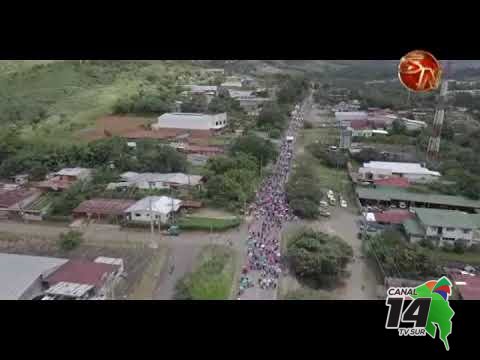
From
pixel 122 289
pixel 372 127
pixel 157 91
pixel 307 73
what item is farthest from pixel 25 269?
pixel 307 73

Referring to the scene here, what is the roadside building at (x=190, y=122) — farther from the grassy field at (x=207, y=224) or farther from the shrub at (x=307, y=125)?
the grassy field at (x=207, y=224)

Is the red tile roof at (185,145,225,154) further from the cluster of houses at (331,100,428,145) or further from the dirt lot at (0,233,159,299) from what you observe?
the dirt lot at (0,233,159,299)

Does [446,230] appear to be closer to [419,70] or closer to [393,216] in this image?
[393,216]

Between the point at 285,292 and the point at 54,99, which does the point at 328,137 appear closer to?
the point at 285,292

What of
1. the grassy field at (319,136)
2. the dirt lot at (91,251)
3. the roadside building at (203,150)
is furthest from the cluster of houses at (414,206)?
the dirt lot at (91,251)

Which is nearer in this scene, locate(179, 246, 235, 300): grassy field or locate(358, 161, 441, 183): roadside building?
locate(179, 246, 235, 300): grassy field

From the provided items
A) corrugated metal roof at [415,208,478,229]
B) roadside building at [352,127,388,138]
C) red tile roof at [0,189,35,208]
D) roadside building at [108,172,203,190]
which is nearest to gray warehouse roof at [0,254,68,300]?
red tile roof at [0,189,35,208]

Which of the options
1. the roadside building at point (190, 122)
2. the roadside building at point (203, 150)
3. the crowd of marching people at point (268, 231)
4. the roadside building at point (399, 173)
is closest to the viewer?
the crowd of marching people at point (268, 231)
